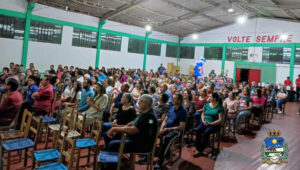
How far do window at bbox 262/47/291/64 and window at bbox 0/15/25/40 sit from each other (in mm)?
13044

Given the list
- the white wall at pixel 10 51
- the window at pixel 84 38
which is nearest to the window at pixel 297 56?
the window at pixel 84 38

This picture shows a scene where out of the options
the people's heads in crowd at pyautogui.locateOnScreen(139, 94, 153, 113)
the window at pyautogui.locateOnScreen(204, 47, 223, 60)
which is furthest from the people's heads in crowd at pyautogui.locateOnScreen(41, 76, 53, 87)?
the window at pyautogui.locateOnScreen(204, 47, 223, 60)

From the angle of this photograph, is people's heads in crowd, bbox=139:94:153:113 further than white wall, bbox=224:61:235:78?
No

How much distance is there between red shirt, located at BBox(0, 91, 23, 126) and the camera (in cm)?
274

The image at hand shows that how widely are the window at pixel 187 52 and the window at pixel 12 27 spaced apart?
37.2 feet

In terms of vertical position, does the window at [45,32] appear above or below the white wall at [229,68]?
above

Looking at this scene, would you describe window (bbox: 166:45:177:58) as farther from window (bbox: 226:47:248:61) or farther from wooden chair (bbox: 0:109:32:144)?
wooden chair (bbox: 0:109:32:144)

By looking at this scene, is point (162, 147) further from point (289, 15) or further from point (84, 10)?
point (289, 15)

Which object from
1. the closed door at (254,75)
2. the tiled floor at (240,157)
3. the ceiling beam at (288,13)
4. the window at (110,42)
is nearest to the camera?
the tiled floor at (240,157)

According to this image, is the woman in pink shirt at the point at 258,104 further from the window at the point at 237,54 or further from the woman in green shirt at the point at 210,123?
the window at the point at 237,54

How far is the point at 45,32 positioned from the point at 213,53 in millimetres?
10839

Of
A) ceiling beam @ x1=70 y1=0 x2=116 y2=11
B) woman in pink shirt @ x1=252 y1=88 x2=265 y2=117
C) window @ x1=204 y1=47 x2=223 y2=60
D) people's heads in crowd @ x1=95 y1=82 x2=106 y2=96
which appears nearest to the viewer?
people's heads in crowd @ x1=95 y1=82 x2=106 y2=96

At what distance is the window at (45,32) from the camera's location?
9664 mm

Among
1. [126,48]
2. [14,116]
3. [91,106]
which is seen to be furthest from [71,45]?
[14,116]
